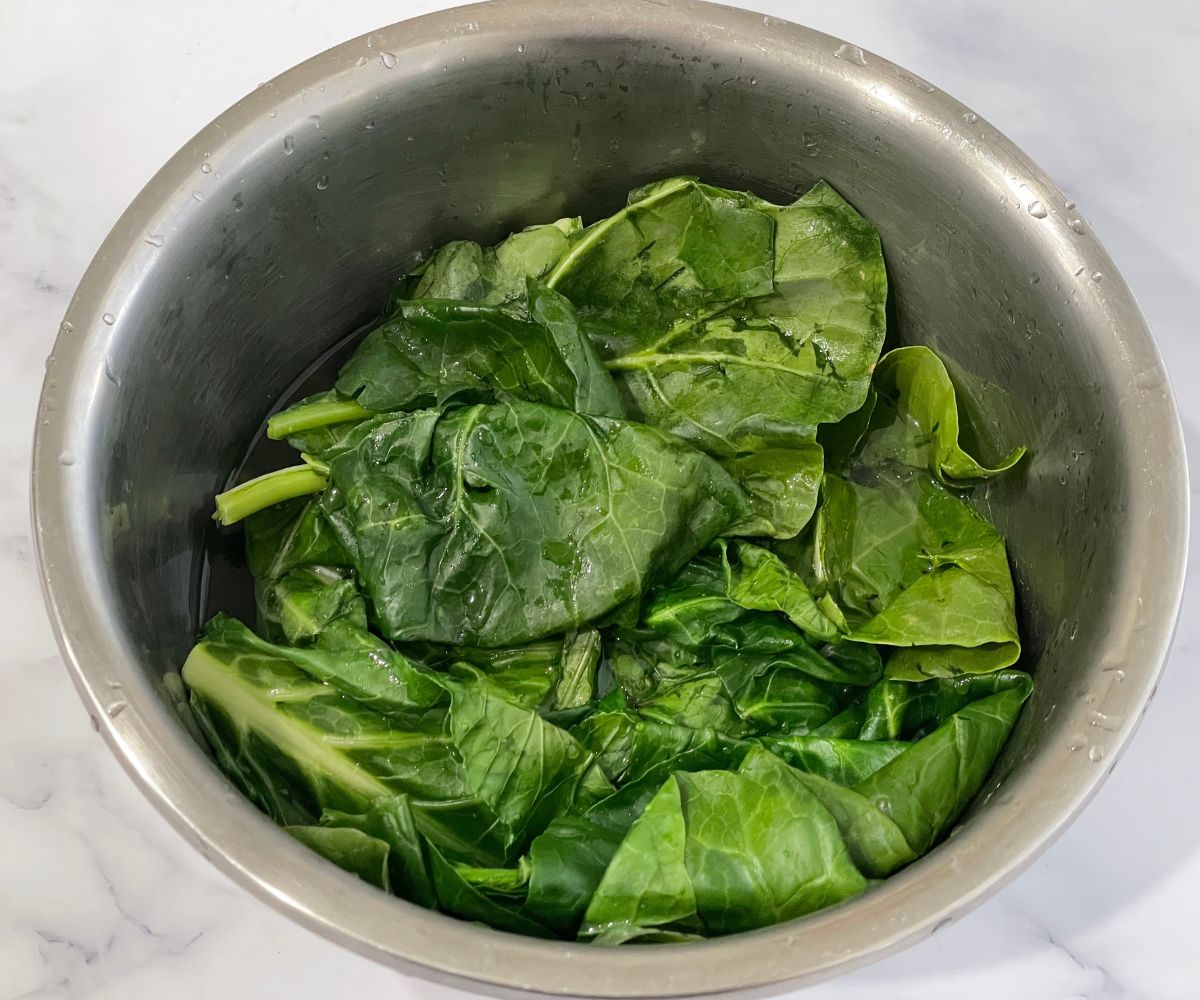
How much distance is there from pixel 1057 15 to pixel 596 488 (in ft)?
4.40

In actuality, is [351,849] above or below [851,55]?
below

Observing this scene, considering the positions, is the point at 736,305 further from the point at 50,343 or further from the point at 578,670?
the point at 50,343

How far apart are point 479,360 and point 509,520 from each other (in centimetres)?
25

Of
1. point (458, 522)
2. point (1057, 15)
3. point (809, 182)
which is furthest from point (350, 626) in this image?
point (1057, 15)

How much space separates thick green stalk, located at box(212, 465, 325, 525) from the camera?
1.30m

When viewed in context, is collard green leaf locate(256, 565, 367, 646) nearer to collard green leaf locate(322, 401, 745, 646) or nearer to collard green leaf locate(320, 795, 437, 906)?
collard green leaf locate(322, 401, 745, 646)

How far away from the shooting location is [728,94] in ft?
4.13

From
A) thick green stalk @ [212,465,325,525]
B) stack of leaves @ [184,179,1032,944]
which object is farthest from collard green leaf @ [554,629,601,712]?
thick green stalk @ [212,465,325,525]

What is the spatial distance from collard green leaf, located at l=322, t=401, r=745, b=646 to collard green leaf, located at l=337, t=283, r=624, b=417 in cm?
6

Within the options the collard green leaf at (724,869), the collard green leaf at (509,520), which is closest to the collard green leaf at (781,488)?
the collard green leaf at (509,520)

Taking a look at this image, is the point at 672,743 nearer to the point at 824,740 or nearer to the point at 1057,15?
the point at 824,740

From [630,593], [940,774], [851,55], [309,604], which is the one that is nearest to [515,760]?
[630,593]

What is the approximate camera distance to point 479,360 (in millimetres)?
1283

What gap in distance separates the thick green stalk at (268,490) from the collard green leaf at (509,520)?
13cm
